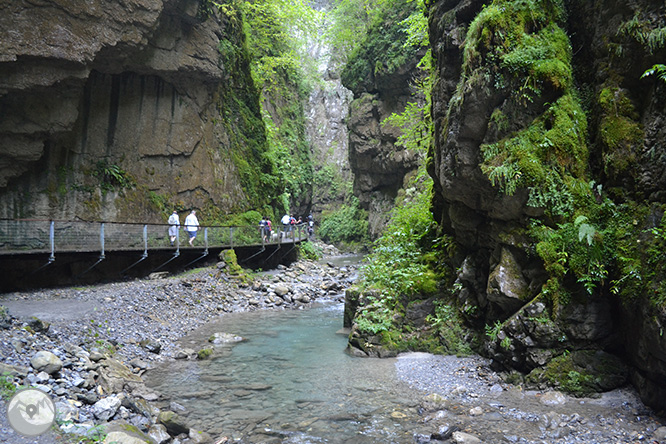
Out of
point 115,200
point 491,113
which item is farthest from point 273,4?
point 491,113

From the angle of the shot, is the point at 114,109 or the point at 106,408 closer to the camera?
the point at 106,408

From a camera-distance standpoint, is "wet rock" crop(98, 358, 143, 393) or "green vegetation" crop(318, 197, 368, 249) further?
"green vegetation" crop(318, 197, 368, 249)

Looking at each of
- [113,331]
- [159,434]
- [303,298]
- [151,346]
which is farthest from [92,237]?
[159,434]

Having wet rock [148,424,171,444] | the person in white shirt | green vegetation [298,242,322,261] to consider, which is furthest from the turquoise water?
green vegetation [298,242,322,261]

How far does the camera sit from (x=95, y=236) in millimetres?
12359

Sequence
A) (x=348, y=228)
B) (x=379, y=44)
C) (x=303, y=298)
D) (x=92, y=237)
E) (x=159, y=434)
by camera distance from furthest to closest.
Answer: (x=348, y=228), (x=379, y=44), (x=303, y=298), (x=92, y=237), (x=159, y=434)

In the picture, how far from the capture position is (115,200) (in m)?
15.9

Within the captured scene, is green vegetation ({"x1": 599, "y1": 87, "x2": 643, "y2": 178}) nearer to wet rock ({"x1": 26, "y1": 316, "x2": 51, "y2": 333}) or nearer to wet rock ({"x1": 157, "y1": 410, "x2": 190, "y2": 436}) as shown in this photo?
wet rock ({"x1": 157, "y1": 410, "x2": 190, "y2": 436})

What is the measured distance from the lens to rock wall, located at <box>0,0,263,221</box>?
1173 cm

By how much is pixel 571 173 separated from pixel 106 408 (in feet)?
23.6

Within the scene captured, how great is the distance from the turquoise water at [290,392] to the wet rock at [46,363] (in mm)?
1759

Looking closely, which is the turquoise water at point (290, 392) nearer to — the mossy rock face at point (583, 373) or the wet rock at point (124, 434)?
the wet rock at point (124, 434)

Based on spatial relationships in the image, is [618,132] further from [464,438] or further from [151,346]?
[151,346]

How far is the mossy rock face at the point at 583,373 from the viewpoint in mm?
5207
